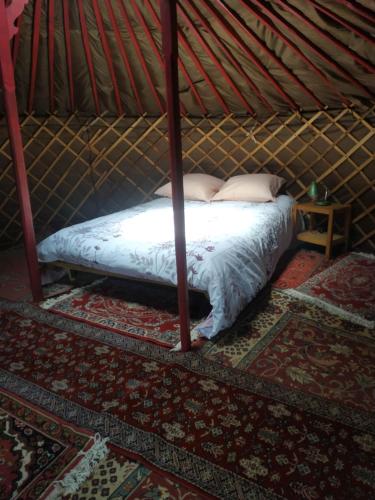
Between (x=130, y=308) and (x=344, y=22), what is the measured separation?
6.14 ft

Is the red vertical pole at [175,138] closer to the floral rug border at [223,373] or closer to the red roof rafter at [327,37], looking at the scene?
the floral rug border at [223,373]

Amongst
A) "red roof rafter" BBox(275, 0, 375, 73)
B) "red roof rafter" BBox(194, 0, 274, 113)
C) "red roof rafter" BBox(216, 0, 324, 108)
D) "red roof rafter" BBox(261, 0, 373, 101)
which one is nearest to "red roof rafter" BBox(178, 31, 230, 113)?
"red roof rafter" BBox(194, 0, 274, 113)

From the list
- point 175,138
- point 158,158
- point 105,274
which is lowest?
point 105,274

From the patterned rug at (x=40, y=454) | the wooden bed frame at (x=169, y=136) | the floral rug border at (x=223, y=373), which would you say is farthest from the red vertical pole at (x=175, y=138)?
the patterned rug at (x=40, y=454)

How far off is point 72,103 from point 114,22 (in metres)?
1.16

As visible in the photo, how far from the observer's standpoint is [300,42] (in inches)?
85.5

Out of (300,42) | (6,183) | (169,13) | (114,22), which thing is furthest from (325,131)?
(6,183)

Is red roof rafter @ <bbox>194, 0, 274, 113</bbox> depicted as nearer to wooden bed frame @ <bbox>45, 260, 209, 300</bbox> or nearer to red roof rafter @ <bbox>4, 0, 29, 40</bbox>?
red roof rafter @ <bbox>4, 0, 29, 40</bbox>

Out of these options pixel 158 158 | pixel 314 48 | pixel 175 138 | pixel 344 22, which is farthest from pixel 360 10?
pixel 158 158

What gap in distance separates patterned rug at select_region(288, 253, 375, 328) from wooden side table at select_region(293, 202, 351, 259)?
0.55 feet

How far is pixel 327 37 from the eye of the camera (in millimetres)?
1995

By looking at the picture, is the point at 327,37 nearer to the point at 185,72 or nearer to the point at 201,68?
the point at 201,68

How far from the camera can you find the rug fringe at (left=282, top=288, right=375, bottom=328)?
1.95 m

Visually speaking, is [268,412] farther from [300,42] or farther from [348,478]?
[300,42]
